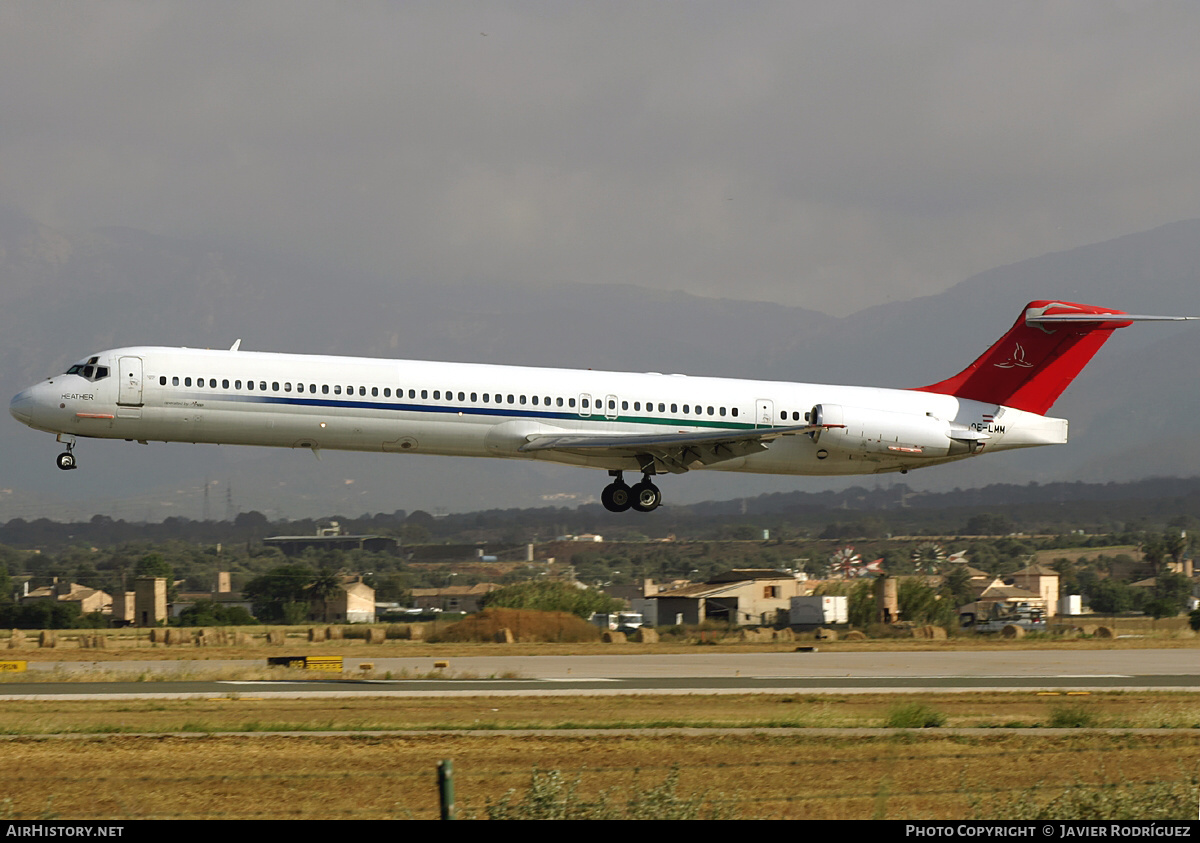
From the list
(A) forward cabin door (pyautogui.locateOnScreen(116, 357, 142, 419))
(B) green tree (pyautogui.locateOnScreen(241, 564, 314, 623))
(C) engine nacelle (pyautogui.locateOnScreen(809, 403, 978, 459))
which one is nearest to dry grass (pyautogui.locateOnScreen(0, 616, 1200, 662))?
(C) engine nacelle (pyautogui.locateOnScreen(809, 403, 978, 459))

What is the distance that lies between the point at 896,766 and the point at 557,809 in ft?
24.8

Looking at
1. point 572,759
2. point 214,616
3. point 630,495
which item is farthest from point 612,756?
point 214,616

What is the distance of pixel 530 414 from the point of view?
3362 cm

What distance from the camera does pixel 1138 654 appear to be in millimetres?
46000

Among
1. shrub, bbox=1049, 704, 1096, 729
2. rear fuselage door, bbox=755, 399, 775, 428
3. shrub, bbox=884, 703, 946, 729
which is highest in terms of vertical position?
rear fuselage door, bbox=755, 399, 775, 428

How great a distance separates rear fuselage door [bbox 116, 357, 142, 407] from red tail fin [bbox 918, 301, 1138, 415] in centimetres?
2104

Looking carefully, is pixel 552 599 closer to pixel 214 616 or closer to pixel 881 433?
pixel 214 616

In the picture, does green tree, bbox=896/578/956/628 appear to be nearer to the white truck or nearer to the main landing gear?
the white truck

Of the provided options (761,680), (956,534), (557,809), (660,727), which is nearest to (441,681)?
(761,680)

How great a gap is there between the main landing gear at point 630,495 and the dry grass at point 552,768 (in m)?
14.7

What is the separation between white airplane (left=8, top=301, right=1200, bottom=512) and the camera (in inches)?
1267

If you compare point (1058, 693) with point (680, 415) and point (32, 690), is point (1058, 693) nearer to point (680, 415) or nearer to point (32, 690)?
point (680, 415)

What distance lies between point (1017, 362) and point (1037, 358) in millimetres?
641

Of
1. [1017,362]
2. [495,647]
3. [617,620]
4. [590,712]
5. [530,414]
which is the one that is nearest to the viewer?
[590,712]
